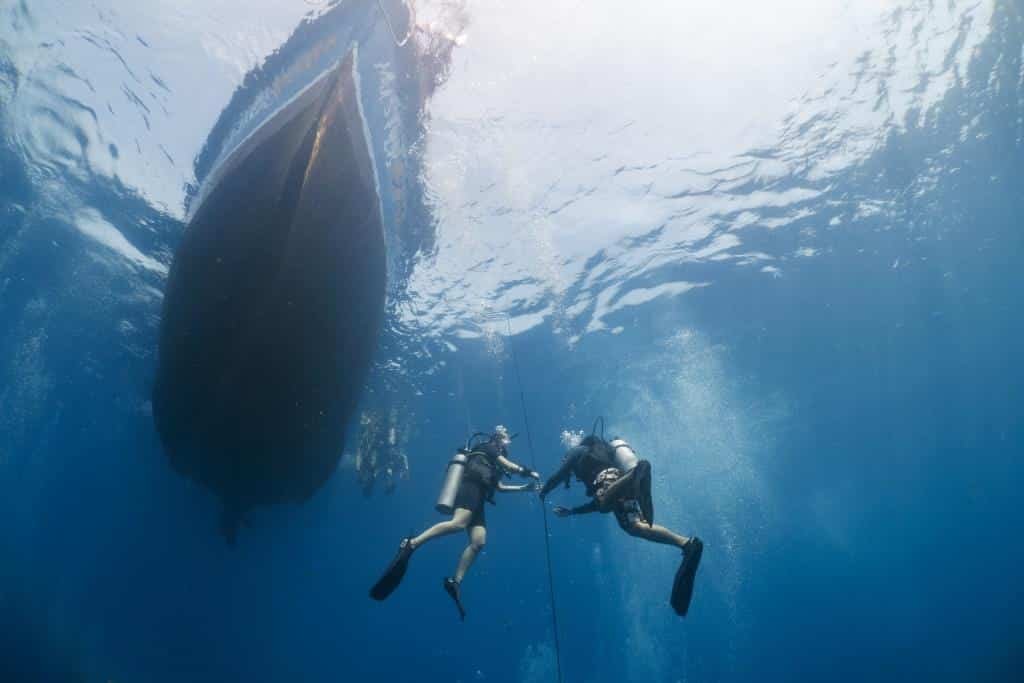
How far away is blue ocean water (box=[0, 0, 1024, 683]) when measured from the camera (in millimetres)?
9812

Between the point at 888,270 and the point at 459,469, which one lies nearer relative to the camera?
the point at 459,469

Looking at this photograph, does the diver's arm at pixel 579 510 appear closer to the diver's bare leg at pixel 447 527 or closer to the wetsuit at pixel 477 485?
the wetsuit at pixel 477 485

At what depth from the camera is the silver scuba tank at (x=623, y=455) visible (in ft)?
23.1

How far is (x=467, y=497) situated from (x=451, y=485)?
32cm

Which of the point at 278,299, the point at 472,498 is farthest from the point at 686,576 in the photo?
the point at 278,299

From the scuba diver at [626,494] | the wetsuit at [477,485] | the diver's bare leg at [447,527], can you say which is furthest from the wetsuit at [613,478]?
the diver's bare leg at [447,527]

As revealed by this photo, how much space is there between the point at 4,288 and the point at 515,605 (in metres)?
50.4

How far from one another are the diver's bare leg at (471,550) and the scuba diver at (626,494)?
3.71 feet

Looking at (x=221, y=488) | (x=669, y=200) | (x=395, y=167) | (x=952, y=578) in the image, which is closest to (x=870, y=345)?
(x=669, y=200)

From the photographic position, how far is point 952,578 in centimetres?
9169

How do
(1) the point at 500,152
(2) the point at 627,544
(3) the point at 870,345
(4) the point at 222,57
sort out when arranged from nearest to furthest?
(4) the point at 222,57 < (1) the point at 500,152 < (3) the point at 870,345 < (2) the point at 627,544

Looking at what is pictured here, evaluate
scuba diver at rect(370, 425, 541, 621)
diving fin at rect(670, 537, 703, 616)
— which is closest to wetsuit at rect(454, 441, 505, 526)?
scuba diver at rect(370, 425, 541, 621)

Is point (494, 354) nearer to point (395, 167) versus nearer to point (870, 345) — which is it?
point (395, 167)

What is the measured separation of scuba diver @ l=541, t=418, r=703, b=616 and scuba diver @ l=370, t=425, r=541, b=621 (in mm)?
732
